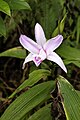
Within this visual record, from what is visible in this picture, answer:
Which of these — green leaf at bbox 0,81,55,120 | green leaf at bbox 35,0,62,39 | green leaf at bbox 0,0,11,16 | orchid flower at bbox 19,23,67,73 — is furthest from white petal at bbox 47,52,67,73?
green leaf at bbox 35,0,62,39

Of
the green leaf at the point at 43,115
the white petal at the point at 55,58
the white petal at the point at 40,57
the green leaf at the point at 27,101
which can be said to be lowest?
the green leaf at the point at 43,115

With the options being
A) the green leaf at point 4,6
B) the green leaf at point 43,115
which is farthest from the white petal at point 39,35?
the green leaf at point 43,115

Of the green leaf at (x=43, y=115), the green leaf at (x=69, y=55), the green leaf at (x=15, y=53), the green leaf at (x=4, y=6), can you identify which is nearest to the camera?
the green leaf at (x=4, y=6)

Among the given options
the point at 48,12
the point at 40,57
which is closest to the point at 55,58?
the point at 40,57

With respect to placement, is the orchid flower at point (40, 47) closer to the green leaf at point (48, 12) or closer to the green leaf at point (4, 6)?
the green leaf at point (4, 6)

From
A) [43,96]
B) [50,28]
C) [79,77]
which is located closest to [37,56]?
[43,96]

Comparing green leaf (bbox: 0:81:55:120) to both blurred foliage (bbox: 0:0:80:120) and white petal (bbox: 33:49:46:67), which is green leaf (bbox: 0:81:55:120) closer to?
blurred foliage (bbox: 0:0:80:120)
